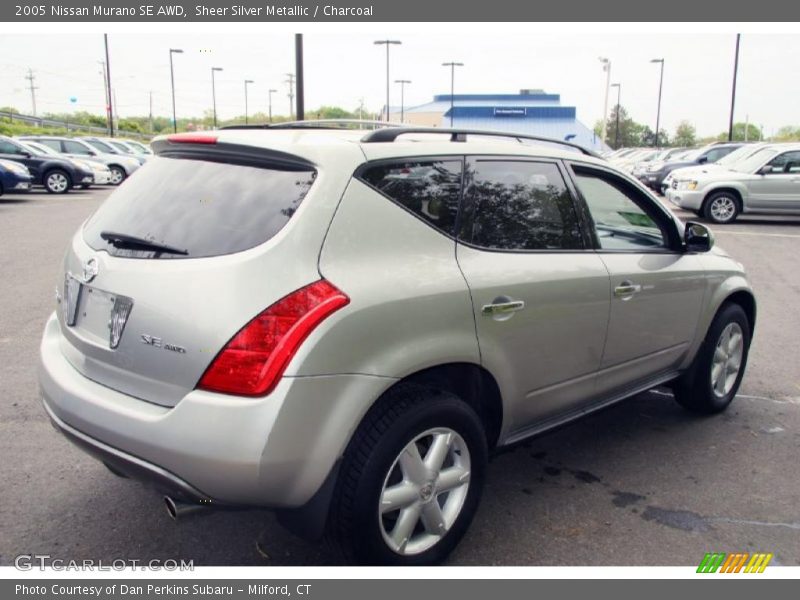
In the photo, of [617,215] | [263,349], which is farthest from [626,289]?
[263,349]

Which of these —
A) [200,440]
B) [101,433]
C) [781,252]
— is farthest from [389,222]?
[781,252]

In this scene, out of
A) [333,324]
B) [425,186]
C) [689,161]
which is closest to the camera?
[333,324]

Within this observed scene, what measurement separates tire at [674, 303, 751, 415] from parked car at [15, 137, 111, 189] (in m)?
20.8

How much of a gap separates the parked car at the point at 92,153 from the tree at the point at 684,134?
91.4 m

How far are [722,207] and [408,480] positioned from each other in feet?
49.4

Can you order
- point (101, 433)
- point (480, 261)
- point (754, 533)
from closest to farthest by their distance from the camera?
point (101, 433), point (480, 261), point (754, 533)

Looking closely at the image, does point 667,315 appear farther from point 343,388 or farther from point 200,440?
point 200,440

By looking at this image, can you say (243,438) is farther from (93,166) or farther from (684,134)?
(684,134)

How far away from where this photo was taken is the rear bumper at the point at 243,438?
2342mm

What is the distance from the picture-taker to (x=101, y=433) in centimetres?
262

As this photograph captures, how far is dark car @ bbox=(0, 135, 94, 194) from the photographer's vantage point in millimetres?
19906

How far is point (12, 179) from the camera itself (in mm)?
17047

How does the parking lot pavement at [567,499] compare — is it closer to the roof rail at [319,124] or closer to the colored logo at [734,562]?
the colored logo at [734,562]

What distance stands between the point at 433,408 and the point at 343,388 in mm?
416
